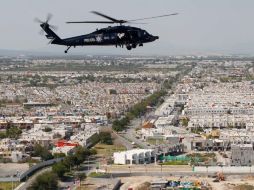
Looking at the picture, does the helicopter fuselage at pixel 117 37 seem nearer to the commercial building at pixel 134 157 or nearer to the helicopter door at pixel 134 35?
the helicopter door at pixel 134 35

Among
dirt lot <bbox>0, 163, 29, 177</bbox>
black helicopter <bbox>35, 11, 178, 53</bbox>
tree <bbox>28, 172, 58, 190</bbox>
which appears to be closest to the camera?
black helicopter <bbox>35, 11, 178, 53</bbox>

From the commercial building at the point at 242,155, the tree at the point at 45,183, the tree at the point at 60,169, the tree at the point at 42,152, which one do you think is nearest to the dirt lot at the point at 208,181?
the tree at the point at 60,169

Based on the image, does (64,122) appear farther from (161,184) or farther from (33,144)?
(161,184)

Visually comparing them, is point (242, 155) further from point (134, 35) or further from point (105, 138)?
point (134, 35)

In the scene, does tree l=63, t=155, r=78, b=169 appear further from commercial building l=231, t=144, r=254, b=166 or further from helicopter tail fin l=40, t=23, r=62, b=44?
helicopter tail fin l=40, t=23, r=62, b=44

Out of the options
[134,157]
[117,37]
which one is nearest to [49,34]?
[117,37]

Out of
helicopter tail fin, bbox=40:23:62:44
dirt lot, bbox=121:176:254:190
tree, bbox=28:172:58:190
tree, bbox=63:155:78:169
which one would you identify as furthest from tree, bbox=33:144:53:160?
helicopter tail fin, bbox=40:23:62:44
